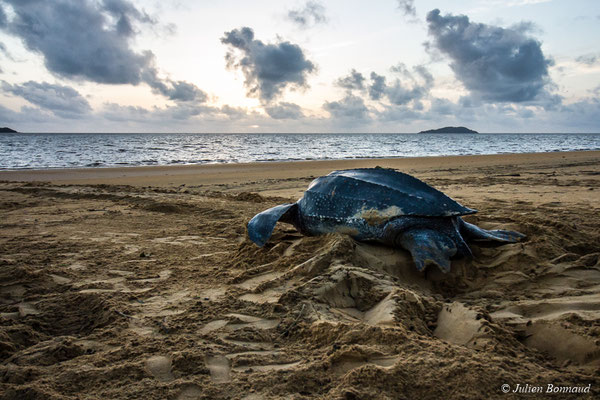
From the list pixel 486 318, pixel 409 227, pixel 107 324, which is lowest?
pixel 107 324

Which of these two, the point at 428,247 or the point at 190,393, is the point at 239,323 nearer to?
the point at 190,393

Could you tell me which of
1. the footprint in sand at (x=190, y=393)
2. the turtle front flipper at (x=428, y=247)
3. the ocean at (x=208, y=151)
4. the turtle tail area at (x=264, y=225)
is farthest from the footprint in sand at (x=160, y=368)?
the ocean at (x=208, y=151)

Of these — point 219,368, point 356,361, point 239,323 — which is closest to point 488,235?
point 356,361

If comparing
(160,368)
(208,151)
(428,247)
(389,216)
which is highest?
(208,151)

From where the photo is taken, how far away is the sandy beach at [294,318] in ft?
4.99

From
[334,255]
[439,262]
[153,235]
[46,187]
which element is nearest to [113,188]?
[46,187]

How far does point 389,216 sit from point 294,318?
1449 millimetres

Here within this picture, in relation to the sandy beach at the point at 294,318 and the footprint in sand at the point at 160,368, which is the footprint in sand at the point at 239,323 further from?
the footprint in sand at the point at 160,368

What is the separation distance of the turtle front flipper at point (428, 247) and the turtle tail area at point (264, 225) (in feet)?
4.05

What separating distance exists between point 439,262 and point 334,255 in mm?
830

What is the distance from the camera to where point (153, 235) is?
4434mm

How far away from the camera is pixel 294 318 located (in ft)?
6.89

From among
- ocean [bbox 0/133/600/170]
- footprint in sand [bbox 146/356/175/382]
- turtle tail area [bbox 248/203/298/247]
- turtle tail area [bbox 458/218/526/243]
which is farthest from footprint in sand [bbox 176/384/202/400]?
ocean [bbox 0/133/600/170]

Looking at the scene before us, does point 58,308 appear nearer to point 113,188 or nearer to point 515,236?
point 515,236
